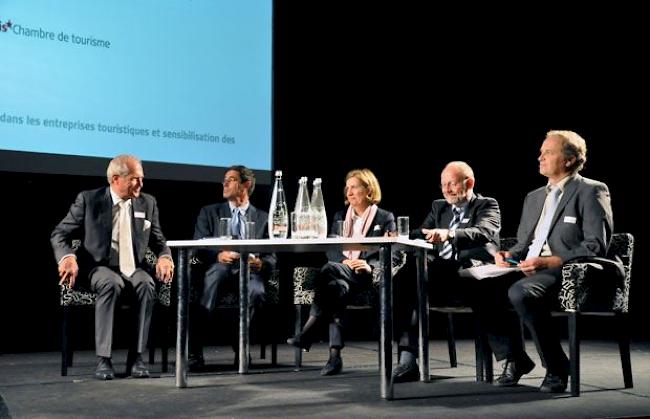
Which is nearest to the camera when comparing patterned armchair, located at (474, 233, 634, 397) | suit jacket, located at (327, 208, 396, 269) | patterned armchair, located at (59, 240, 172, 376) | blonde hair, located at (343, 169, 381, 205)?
patterned armchair, located at (474, 233, 634, 397)

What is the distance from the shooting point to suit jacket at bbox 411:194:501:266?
3.85 metres

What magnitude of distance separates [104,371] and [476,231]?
1.80 meters

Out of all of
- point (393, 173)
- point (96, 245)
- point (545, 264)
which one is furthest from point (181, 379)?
point (393, 173)

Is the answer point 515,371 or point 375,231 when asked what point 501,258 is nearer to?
point 515,371

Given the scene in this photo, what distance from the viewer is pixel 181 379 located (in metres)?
3.49

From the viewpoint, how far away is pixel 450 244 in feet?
13.1

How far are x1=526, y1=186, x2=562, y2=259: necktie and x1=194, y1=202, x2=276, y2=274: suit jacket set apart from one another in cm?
139

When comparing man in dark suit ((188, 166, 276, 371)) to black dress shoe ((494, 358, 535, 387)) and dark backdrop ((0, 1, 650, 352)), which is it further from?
black dress shoe ((494, 358, 535, 387))

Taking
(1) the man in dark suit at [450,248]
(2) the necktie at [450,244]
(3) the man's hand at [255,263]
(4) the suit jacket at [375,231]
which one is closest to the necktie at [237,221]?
(3) the man's hand at [255,263]

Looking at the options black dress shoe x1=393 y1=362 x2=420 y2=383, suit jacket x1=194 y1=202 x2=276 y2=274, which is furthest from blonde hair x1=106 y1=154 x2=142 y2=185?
black dress shoe x1=393 y1=362 x2=420 y2=383

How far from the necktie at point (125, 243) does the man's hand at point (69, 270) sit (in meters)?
0.25

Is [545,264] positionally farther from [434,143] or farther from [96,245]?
[434,143]

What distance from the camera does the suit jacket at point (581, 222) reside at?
3.32 metres

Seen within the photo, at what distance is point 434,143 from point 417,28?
2.84 ft
